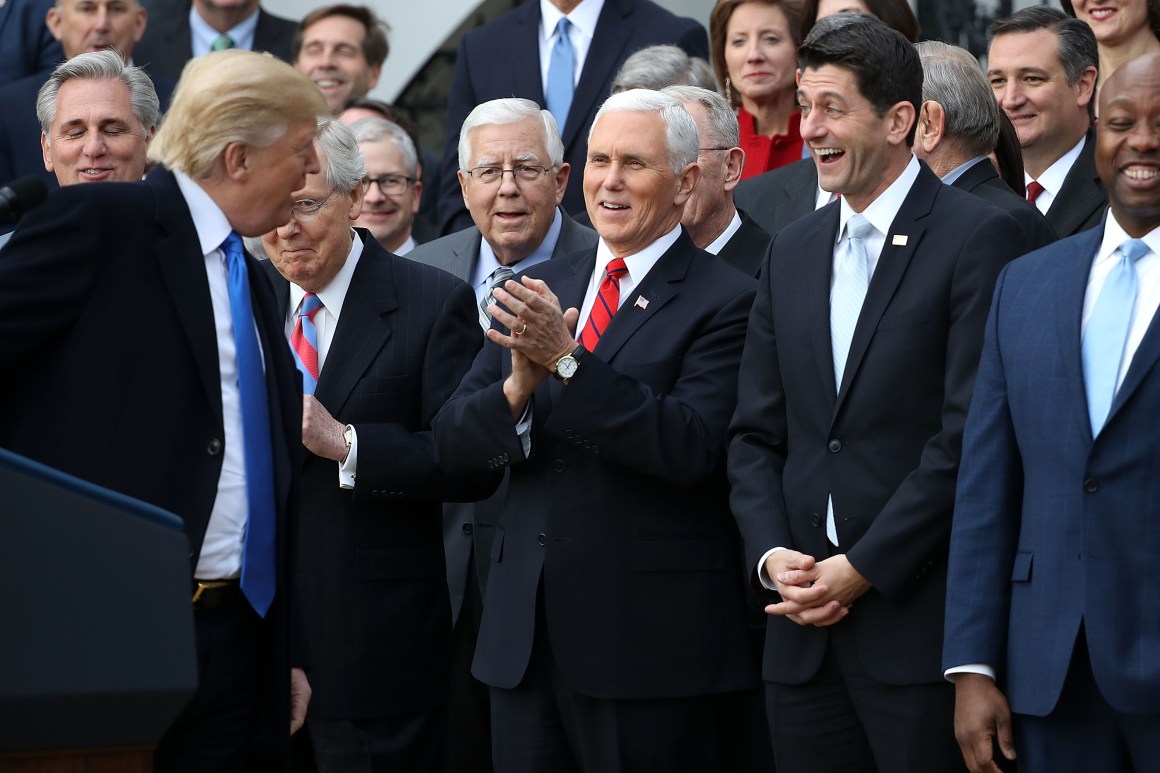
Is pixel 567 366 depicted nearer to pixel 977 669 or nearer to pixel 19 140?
pixel 977 669

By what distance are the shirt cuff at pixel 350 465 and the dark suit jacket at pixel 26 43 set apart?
3.86m

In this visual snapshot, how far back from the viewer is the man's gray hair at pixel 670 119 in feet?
14.7

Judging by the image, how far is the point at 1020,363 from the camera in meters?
3.56

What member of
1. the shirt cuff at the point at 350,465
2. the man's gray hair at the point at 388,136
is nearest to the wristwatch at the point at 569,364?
the shirt cuff at the point at 350,465

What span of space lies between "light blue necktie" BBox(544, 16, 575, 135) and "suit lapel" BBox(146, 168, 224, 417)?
3775 millimetres

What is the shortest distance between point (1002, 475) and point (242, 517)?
1615 mm

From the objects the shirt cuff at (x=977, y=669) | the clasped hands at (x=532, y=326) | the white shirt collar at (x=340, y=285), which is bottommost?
the shirt cuff at (x=977, y=669)

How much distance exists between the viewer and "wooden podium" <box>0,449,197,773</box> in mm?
2422

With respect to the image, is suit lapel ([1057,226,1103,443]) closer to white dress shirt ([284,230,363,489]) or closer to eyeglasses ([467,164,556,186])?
white dress shirt ([284,230,363,489])

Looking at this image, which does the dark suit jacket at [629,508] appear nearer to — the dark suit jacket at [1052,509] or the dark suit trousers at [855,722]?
the dark suit trousers at [855,722]

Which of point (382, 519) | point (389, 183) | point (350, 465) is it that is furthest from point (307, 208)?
point (389, 183)

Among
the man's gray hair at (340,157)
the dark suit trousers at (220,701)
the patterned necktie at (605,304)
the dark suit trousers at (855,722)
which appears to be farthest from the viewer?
the man's gray hair at (340,157)

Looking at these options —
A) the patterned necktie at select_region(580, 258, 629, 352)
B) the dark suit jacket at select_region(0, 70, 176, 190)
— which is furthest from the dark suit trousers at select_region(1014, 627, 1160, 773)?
the dark suit jacket at select_region(0, 70, 176, 190)

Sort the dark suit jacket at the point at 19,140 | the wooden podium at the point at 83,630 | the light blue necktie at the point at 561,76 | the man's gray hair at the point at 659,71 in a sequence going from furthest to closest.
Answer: the light blue necktie at the point at 561,76 → the dark suit jacket at the point at 19,140 → the man's gray hair at the point at 659,71 → the wooden podium at the point at 83,630
